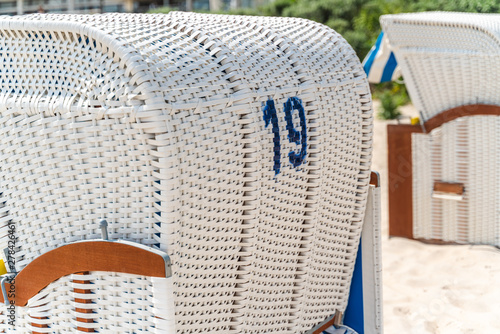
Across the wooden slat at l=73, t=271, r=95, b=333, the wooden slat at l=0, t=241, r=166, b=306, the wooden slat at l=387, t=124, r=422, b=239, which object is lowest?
the wooden slat at l=387, t=124, r=422, b=239

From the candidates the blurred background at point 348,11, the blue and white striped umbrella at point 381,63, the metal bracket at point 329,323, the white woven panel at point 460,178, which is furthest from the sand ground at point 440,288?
the blurred background at point 348,11

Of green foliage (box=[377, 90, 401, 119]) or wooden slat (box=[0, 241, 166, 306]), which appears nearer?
wooden slat (box=[0, 241, 166, 306])

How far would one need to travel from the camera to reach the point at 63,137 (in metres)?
1.81

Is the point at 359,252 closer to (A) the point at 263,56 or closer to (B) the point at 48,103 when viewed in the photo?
(A) the point at 263,56

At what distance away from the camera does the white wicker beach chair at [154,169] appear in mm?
1732

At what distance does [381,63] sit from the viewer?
5152 millimetres

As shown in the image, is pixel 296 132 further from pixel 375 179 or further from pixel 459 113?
pixel 459 113

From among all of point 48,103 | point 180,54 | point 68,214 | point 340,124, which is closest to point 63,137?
point 48,103

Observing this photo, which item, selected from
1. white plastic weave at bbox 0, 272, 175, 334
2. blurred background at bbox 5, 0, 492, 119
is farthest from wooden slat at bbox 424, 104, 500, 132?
white plastic weave at bbox 0, 272, 175, 334

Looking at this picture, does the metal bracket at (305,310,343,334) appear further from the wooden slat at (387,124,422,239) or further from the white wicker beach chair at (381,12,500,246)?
the wooden slat at (387,124,422,239)

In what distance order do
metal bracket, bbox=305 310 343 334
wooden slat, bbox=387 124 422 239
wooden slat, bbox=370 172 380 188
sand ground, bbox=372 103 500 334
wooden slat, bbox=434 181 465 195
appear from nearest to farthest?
metal bracket, bbox=305 310 343 334, wooden slat, bbox=370 172 380 188, sand ground, bbox=372 103 500 334, wooden slat, bbox=434 181 465 195, wooden slat, bbox=387 124 422 239

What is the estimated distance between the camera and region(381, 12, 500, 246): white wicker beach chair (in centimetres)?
441

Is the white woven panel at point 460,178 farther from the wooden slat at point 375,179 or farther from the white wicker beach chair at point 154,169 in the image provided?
the white wicker beach chair at point 154,169

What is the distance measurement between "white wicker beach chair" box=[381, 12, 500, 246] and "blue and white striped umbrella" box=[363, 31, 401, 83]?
42 centimetres
